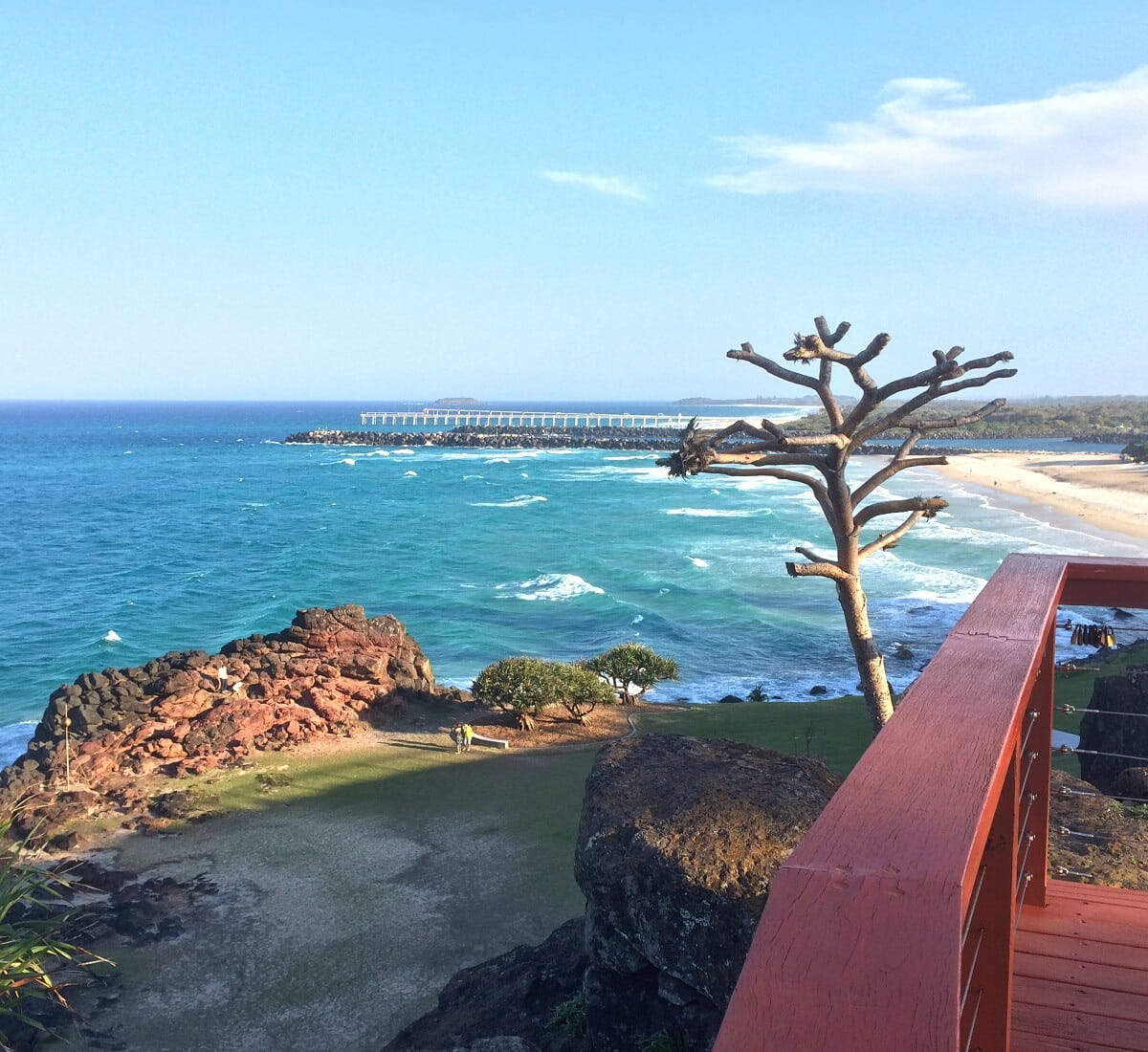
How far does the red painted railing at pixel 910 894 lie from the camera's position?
1117mm

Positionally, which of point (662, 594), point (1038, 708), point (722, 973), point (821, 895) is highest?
point (821, 895)

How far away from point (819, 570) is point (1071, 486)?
63.0m

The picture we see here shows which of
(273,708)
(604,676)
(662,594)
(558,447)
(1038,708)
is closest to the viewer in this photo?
(1038,708)

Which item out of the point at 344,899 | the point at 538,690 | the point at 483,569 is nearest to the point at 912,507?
the point at 344,899

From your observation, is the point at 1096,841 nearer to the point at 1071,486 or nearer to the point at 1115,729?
the point at 1115,729

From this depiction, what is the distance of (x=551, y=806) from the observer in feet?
46.6

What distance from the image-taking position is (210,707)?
1795 centimetres

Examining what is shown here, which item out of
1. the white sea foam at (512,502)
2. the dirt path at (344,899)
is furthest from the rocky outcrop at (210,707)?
the white sea foam at (512,502)

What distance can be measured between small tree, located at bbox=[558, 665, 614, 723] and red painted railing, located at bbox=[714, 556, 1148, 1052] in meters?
15.9

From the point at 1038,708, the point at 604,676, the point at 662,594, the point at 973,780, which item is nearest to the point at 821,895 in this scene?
the point at 973,780

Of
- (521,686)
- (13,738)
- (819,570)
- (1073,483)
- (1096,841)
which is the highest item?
(819,570)

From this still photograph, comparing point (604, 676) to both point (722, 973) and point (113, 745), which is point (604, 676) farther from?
point (722, 973)

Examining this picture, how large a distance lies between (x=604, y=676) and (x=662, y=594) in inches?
612

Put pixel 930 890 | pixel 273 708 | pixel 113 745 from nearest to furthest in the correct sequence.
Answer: pixel 930 890 < pixel 113 745 < pixel 273 708
